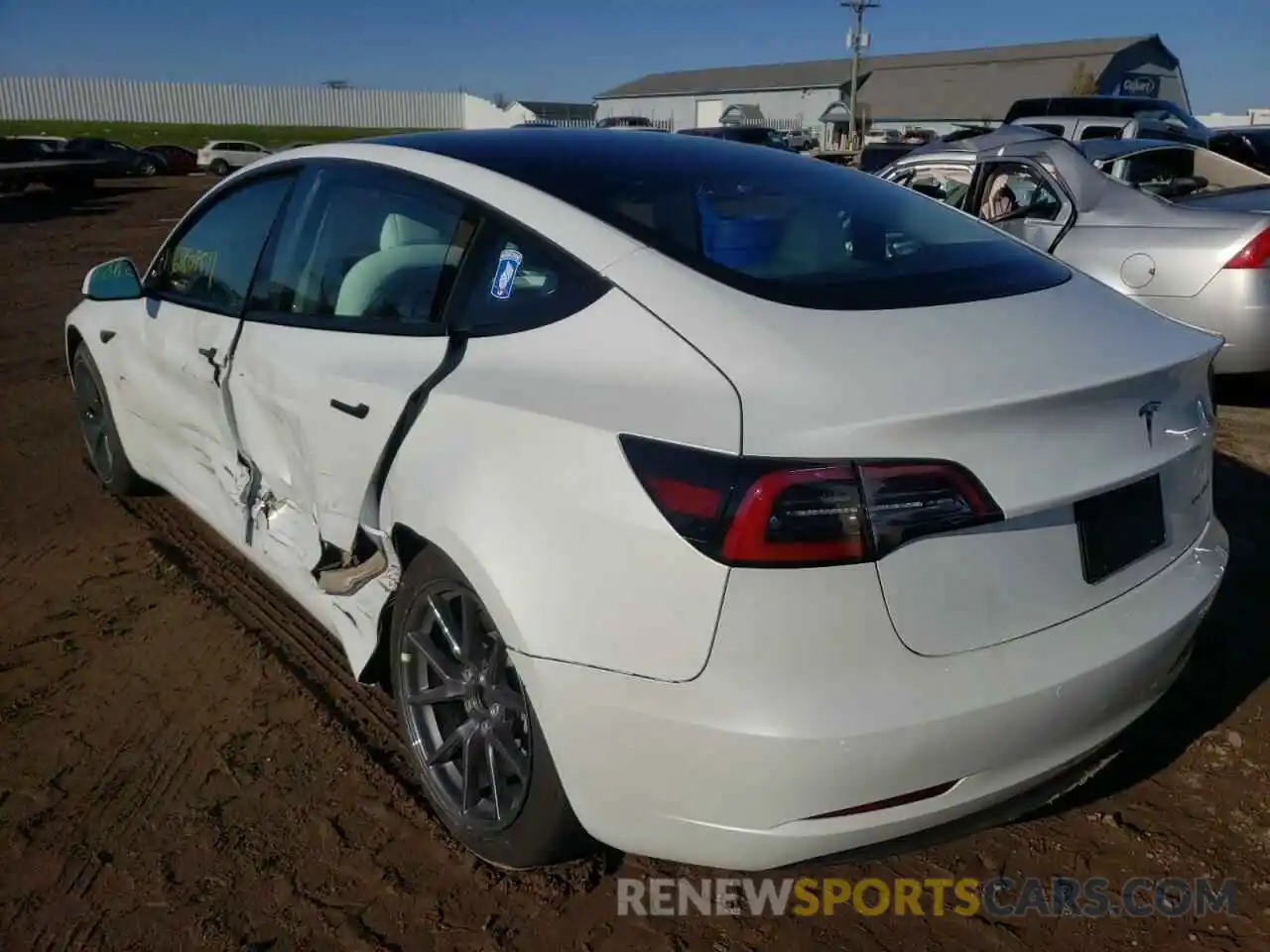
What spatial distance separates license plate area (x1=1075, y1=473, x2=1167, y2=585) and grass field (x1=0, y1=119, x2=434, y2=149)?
47720 mm

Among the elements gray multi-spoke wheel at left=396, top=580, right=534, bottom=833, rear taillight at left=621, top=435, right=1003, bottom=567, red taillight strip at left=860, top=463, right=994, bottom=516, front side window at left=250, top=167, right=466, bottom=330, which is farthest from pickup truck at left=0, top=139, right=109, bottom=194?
red taillight strip at left=860, top=463, right=994, bottom=516

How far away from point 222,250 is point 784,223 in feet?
6.72

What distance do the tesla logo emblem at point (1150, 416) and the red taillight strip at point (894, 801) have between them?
2.58ft

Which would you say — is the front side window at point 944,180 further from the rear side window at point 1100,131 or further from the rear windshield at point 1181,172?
the rear side window at point 1100,131

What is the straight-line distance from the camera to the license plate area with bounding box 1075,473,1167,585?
1994 millimetres

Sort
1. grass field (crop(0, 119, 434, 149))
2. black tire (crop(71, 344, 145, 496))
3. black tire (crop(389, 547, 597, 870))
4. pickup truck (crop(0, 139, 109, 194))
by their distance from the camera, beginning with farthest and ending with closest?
grass field (crop(0, 119, 434, 149)), pickup truck (crop(0, 139, 109, 194)), black tire (crop(71, 344, 145, 496)), black tire (crop(389, 547, 597, 870))

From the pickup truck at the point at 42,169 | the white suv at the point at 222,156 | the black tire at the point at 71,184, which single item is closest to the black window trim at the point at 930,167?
the pickup truck at the point at 42,169

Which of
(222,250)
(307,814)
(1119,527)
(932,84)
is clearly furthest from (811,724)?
(932,84)

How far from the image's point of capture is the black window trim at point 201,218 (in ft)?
10.7

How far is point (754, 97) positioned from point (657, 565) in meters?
71.2

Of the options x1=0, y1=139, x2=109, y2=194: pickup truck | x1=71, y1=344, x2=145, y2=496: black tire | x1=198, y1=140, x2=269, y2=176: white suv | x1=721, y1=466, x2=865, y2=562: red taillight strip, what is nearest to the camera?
x1=721, y1=466, x2=865, y2=562: red taillight strip

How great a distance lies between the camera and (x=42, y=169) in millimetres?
25141

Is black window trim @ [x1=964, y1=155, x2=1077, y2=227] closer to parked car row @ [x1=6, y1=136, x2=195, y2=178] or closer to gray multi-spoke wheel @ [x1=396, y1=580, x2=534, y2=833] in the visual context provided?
gray multi-spoke wheel @ [x1=396, y1=580, x2=534, y2=833]

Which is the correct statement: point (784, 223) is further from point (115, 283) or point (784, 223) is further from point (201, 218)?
point (115, 283)
